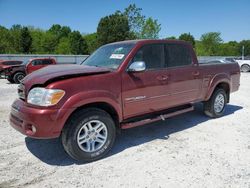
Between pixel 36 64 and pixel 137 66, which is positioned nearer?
pixel 137 66

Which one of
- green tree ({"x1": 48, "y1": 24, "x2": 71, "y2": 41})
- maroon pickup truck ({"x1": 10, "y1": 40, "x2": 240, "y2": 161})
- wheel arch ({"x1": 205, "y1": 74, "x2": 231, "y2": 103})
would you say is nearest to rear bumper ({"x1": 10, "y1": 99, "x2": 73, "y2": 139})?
maroon pickup truck ({"x1": 10, "y1": 40, "x2": 240, "y2": 161})

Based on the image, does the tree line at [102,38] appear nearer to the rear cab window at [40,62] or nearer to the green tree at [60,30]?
the green tree at [60,30]

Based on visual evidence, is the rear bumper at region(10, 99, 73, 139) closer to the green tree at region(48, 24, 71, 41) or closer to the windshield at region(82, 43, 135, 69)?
the windshield at region(82, 43, 135, 69)

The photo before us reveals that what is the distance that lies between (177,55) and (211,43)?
2605 inches

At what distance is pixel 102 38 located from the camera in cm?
3606

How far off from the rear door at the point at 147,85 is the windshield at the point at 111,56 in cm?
23

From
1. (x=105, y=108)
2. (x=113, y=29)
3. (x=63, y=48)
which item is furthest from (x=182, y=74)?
(x=63, y=48)

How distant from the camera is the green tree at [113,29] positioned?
34469mm

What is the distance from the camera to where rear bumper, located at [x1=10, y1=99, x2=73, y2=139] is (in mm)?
3533

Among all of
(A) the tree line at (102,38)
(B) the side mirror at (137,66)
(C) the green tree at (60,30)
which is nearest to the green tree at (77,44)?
(A) the tree line at (102,38)

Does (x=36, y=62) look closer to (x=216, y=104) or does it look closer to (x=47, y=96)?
(x=216, y=104)

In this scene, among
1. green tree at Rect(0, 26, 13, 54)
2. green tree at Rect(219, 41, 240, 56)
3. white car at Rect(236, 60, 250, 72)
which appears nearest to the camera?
white car at Rect(236, 60, 250, 72)

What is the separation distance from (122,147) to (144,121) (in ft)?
2.04

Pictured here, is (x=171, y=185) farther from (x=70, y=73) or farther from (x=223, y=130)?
(x=223, y=130)
